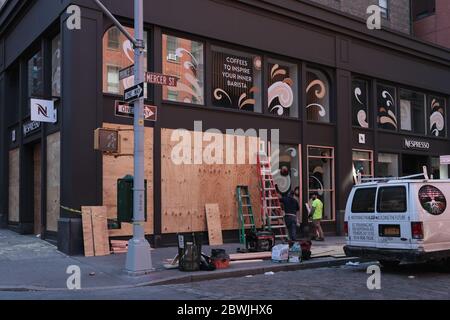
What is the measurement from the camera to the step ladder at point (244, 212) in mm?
16942

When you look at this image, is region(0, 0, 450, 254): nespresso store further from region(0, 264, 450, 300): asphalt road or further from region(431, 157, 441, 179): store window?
region(0, 264, 450, 300): asphalt road

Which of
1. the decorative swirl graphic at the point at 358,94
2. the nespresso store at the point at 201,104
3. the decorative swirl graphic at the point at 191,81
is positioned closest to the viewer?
the nespresso store at the point at 201,104

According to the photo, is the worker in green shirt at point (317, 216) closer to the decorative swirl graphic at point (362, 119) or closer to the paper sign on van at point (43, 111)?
the decorative swirl graphic at point (362, 119)

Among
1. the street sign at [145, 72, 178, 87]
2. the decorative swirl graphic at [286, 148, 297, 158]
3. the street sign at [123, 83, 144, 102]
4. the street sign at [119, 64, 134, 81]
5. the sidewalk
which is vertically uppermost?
the street sign at [119, 64, 134, 81]

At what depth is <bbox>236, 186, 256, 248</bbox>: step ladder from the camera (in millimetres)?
16942

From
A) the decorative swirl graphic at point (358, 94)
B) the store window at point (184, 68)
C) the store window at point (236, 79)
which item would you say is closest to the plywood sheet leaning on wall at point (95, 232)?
the store window at point (184, 68)

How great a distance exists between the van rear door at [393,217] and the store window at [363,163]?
985cm

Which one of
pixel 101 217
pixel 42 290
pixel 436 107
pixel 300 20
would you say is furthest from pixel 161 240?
pixel 436 107

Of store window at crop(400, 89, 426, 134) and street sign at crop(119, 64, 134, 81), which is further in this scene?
store window at crop(400, 89, 426, 134)

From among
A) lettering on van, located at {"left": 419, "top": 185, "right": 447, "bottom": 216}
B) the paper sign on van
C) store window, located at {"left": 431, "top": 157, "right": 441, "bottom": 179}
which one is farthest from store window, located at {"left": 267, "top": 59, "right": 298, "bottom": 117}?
store window, located at {"left": 431, "top": 157, "right": 441, "bottom": 179}

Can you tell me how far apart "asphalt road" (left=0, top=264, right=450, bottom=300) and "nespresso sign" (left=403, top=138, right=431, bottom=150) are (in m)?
12.9

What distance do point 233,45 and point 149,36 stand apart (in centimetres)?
315

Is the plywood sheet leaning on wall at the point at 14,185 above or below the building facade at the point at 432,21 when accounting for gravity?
below

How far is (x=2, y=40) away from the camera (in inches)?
841
